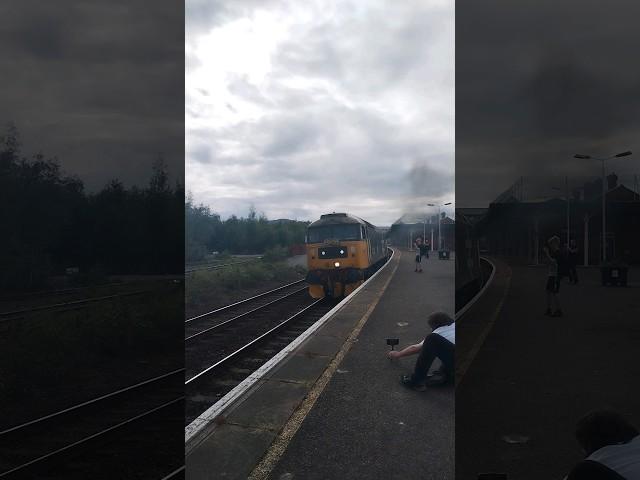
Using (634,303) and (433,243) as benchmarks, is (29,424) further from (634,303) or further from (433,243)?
(634,303)

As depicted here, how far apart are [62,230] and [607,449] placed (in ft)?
55.3

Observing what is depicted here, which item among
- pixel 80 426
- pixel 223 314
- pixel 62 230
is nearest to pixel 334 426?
pixel 80 426

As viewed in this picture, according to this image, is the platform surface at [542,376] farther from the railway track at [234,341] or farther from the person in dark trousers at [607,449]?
the railway track at [234,341]

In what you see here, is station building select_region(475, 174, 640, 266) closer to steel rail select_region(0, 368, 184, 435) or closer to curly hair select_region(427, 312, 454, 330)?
curly hair select_region(427, 312, 454, 330)

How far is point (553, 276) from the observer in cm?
199

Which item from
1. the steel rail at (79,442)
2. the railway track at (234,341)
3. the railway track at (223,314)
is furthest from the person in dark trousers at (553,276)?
the railway track at (223,314)

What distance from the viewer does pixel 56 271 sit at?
1442cm

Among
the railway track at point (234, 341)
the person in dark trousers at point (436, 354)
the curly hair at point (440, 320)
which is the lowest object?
the railway track at point (234, 341)

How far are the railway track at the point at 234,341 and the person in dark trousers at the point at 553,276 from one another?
3.34 metres

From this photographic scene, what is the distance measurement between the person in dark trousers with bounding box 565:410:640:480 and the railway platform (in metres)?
0.88

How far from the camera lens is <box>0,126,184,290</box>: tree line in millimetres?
13664

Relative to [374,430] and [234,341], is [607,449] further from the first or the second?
[234,341]

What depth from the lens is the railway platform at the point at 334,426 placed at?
7.77 feet

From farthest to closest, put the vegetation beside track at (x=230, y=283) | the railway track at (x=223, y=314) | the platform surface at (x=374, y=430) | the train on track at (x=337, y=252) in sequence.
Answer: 1. the vegetation beside track at (x=230, y=283)
2. the railway track at (x=223, y=314)
3. the train on track at (x=337, y=252)
4. the platform surface at (x=374, y=430)
